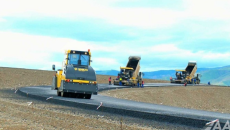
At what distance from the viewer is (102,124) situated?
45.0ft

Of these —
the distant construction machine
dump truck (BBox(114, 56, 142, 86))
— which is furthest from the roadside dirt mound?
the distant construction machine

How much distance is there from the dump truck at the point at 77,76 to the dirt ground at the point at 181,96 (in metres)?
9.71

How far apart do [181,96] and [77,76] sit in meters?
23.6

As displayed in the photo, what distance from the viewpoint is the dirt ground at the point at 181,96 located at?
123ft

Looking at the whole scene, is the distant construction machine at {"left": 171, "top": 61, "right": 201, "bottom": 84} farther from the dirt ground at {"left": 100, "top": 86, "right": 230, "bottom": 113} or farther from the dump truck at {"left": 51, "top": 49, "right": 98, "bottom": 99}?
the dump truck at {"left": 51, "top": 49, "right": 98, "bottom": 99}

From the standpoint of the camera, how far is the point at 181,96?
46000mm

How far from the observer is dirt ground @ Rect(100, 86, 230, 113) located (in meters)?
37.4

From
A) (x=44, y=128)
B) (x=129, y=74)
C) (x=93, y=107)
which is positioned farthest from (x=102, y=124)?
(x=129, y=74)

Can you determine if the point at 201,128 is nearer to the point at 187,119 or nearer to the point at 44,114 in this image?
the point at 187,119

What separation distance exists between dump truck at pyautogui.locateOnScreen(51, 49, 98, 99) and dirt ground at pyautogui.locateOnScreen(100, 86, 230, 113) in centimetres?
971

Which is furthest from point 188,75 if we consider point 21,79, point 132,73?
point 21,79

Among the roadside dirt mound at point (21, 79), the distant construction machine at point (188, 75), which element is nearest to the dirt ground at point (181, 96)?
the distant construction machine at point (188, 75)

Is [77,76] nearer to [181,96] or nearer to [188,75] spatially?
[181,96]

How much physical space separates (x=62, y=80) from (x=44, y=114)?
9.13m
